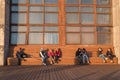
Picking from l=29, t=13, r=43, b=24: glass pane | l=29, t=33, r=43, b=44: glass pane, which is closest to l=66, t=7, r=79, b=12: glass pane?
l=29, t=13, r=43, b=24: glass pane

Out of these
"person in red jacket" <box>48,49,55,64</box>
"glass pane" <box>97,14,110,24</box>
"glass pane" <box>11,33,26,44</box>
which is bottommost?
"person in red jacket" <box>48,49,55,64</box>

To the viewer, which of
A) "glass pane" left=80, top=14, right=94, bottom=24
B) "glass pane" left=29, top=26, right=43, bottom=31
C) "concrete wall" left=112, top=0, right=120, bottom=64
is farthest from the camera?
"glass pane" left=80, top=14, right=94, bottom=24

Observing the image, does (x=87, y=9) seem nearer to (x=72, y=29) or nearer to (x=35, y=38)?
(x=72, y=29)

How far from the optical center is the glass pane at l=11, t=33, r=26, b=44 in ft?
103

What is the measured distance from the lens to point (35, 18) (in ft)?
104

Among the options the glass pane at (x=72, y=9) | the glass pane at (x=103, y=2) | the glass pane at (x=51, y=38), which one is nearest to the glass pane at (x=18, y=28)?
the glass pane at (x=51, y=38)

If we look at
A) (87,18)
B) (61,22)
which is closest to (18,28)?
(61,22)

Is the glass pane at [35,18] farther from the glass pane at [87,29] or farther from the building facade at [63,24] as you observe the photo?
the glass pane at [87,29]

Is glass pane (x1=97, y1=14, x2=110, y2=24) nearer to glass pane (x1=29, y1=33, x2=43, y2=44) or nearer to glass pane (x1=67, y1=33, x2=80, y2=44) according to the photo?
glass pane (x1=67, y1=33, x2=80, y2=44)

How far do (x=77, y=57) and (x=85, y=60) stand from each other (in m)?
0.75

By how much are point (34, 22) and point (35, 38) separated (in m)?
1.49

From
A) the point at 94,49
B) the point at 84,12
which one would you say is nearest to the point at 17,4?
the point at 84,12

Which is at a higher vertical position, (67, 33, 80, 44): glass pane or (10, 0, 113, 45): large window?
(10, 0, 113, 45): large window

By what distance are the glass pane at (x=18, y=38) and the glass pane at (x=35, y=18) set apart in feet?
4.89
